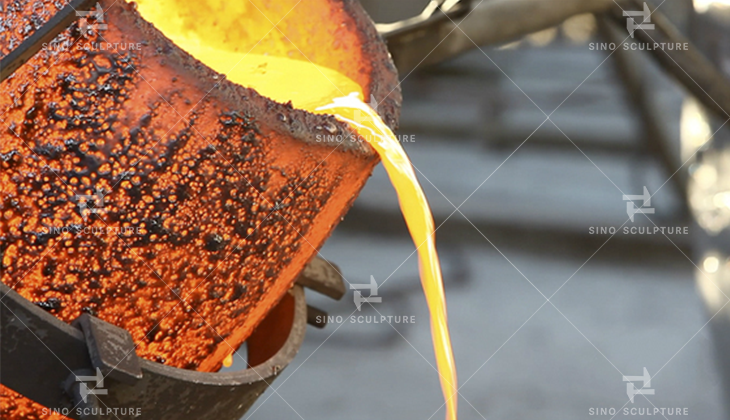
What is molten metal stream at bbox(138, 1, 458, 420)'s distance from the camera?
58 centimetres

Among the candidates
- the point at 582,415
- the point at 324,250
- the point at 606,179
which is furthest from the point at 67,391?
the point at 606,179

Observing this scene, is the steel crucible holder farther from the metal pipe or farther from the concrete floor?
the concrete floor

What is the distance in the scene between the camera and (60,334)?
1.52 ft

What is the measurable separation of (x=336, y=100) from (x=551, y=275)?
6.29ft

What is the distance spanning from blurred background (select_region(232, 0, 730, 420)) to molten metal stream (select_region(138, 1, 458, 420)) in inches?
41.8

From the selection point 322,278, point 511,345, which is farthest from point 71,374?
point 511,345

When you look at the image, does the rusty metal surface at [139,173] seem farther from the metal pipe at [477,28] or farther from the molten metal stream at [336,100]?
the metal pipe at [477,28]

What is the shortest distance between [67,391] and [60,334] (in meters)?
0.04

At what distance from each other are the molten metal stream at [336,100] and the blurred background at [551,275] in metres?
1.06

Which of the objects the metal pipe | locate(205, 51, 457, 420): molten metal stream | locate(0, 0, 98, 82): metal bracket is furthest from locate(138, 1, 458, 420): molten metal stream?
the metal pipe

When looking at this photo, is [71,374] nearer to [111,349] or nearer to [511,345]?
[111,349]

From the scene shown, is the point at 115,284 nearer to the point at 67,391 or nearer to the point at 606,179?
the point at 67,391

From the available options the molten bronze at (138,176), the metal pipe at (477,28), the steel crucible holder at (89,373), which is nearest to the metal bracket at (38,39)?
the molten bronze at (138,176)

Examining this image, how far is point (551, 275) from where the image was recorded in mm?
2379
